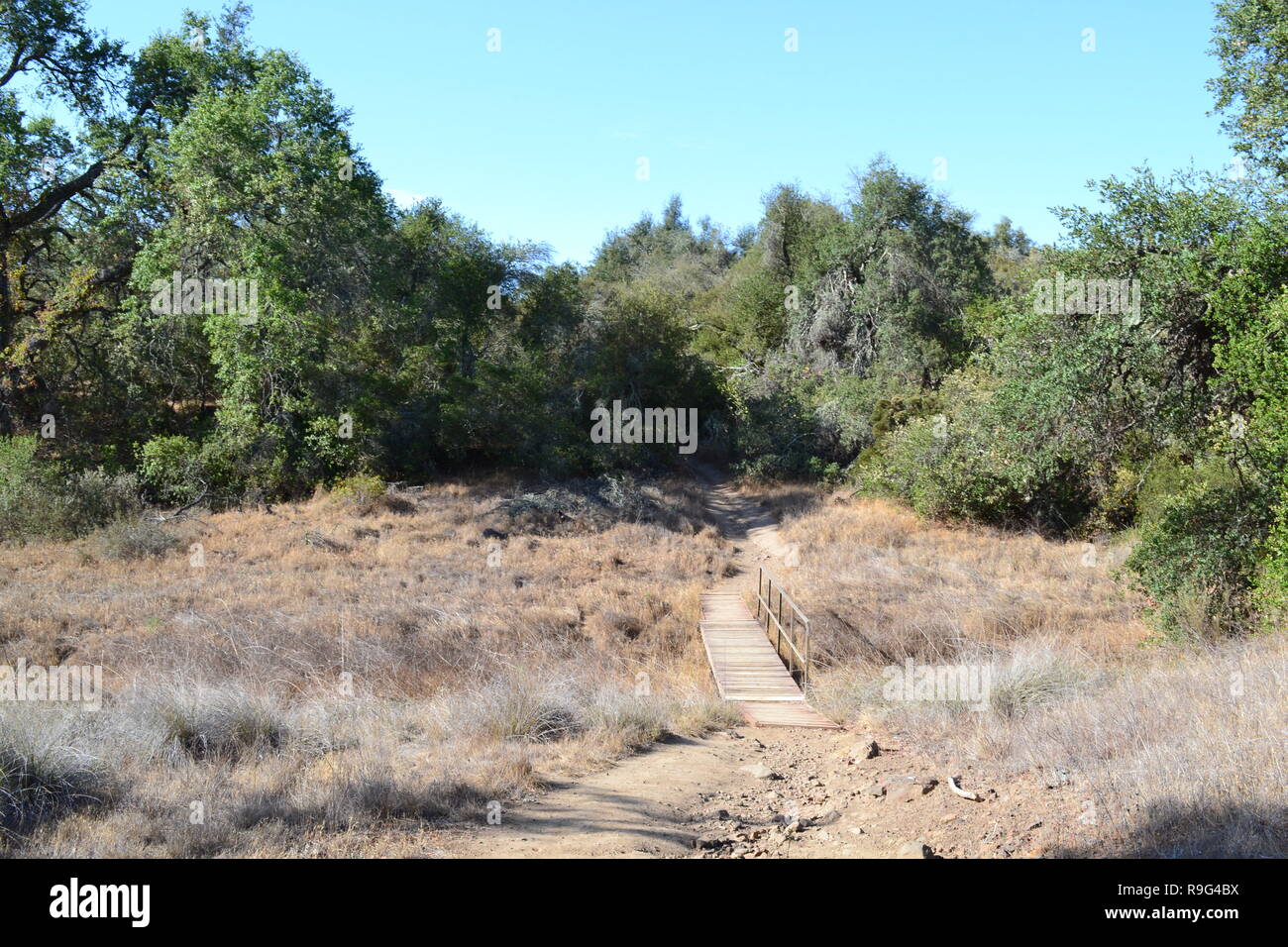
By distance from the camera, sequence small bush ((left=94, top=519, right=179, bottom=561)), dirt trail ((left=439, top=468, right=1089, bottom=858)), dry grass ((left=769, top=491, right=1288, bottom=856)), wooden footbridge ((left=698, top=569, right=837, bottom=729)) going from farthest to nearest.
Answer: small bush ((left=94, top=519, right=179, bottom=561)), wooden footbridge ((left=698, top=569, right=837, bottom=729)), dirt trail ((left=439, top=468, right=1089, bottom=858)), dry grass ((left=769, top=491, right=1288, bottom=856))

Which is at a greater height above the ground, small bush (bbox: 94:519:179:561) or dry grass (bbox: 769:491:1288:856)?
small bush (bbox: 94:519:179:561)

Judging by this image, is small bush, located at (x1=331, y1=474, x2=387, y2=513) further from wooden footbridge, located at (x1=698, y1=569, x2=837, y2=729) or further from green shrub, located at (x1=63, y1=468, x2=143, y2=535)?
wooden footbridge, located at (x1=698, y1=569, x2=837, y2=729)

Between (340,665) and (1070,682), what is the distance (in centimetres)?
1019

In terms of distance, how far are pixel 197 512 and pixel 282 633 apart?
41.0 ft

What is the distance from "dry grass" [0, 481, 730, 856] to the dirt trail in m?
0.44

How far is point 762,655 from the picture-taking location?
1370cm

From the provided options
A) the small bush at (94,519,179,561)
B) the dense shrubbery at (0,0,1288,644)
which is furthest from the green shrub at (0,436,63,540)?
the small bush at (94,519,179,561)

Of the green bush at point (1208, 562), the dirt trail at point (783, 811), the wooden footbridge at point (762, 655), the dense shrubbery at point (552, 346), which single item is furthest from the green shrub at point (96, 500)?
the green bush at point (1208, 562)

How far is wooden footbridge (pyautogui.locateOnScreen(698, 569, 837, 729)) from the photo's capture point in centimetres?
1068

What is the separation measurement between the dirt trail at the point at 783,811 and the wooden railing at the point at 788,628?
4.74 metres

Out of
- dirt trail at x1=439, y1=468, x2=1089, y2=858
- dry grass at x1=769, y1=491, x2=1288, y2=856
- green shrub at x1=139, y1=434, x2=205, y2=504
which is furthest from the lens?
Answer: green shrub at x1=139, y1=434, x2=205, y2=504

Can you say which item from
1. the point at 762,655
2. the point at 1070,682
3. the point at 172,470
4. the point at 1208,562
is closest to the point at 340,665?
the point at 762,655

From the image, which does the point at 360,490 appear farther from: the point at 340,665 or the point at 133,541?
the point at 340,665

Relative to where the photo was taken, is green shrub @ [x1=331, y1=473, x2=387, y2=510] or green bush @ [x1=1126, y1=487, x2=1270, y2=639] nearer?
green bush @ [x1=1126, y1=487, x2=1270, y2=639]
